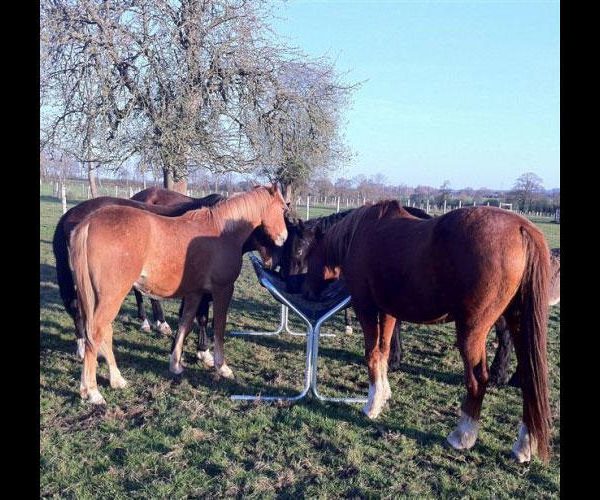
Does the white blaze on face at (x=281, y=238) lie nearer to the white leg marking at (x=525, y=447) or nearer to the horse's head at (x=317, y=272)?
the horse's head at (x=317, y=272)

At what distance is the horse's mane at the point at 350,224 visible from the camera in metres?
3.79

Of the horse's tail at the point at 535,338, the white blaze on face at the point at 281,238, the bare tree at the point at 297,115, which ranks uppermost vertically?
the bare tree at the point at 297,115

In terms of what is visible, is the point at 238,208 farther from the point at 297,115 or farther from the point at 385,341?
the point at 297,115

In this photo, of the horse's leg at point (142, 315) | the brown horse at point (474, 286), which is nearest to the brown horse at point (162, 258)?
the brown horse at point (474, 286)

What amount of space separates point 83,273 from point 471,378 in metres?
2.95

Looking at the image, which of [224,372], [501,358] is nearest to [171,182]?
[224,372]

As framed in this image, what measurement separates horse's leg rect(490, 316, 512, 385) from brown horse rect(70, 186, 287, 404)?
2.30 m

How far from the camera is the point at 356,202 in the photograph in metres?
34.9

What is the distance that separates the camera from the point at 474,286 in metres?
2.87

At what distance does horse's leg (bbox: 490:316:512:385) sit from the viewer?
13.8ft

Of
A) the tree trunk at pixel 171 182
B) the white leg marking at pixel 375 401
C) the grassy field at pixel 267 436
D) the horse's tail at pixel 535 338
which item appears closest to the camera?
the grassy field at pixel 267 436

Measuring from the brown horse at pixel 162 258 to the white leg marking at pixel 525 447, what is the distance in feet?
8.35
